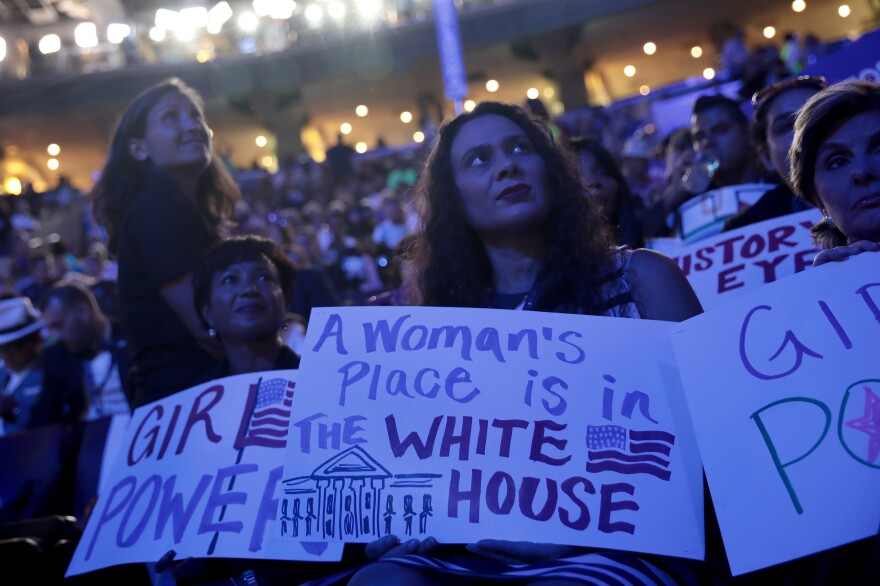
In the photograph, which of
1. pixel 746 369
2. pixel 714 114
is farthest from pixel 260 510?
pixel 714 114

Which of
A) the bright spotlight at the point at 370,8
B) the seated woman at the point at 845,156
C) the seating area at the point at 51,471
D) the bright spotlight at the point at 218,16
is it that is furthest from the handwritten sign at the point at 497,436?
the bright spotlight at the point at 218,16

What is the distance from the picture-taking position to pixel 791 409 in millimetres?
1804

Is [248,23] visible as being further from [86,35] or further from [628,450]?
[628,450]

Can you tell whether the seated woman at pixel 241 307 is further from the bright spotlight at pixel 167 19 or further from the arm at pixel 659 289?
the bright spotlight at pixel 167 19

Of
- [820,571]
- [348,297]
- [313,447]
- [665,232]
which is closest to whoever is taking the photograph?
[820,571]

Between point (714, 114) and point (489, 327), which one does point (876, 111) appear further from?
point (714, 114)

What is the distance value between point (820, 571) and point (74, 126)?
86.7 ft

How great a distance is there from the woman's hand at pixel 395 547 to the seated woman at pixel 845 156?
111 centimetres

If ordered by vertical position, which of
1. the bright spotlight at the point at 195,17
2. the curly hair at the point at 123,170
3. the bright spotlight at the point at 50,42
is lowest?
the curly hair at the point at 123,170

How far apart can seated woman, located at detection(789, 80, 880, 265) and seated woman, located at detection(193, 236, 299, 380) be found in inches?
68.2

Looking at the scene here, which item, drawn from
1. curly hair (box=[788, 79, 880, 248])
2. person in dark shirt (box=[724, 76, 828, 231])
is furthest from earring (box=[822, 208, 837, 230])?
person in dark shirt (box=[724, 76, 828, 231])

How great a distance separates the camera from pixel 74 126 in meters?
25.2

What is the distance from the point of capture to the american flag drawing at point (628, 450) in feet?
6.38

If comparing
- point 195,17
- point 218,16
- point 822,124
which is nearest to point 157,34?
point 218,16
